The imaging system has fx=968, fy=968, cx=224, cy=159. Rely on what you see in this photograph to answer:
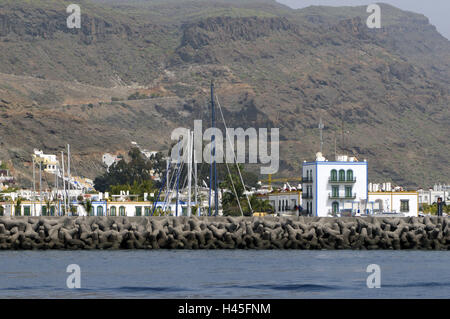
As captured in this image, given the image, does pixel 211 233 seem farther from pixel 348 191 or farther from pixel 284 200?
pixel 284 200

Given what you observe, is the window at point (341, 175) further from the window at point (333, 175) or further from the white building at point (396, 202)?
the white building at point (396, 202)

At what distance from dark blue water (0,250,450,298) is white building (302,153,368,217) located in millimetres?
36257

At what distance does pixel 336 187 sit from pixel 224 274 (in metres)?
51.2

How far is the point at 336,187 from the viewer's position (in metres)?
86.2

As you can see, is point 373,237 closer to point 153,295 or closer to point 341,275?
point 341,275

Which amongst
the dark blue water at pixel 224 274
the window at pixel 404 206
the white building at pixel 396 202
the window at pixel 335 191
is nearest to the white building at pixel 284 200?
the window at pixel 335 191

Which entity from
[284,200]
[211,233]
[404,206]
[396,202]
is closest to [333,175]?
[396,202]

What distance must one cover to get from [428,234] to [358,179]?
33.5 m

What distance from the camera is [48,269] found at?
37844 mm

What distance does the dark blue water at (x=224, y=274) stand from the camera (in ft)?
98.2

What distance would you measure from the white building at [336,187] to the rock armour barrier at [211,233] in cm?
3269

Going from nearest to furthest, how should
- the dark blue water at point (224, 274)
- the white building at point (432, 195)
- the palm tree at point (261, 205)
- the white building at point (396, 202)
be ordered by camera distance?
the dark blue water at point (224, 274) → the white building at point (396, 202) → the palm tree at point (261, 205) → the white building at point (432, 195)

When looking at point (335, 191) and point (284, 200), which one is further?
point (284, 200)
